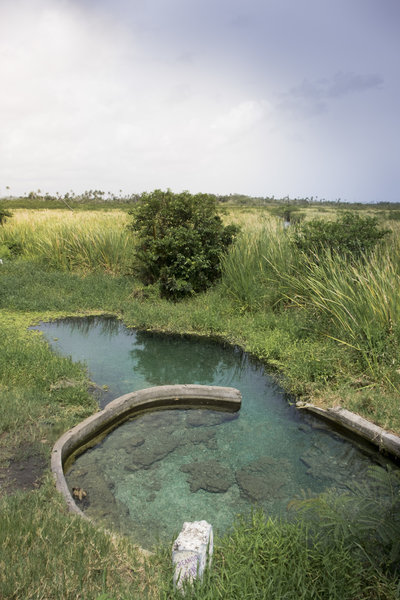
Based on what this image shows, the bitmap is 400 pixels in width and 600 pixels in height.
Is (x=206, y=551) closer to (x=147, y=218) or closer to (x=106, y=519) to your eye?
(x=106, y=519)

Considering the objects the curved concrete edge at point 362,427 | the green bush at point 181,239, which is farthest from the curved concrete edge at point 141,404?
the green bush at point 181,239

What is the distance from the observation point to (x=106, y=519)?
326cm

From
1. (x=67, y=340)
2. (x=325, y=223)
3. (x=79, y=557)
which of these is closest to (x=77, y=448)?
(x=79, y=557)

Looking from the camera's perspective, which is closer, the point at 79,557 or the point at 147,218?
the point at 79,557

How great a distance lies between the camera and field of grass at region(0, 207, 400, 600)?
2256mm

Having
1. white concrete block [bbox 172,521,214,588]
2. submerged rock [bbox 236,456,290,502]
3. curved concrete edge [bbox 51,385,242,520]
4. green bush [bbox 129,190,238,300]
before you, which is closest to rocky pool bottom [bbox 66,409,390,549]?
submerged rock [bbox 236,456,290,502]

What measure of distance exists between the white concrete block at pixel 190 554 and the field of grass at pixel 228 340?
8 cm

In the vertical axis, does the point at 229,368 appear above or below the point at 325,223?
below

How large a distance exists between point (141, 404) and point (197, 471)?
1359 mm

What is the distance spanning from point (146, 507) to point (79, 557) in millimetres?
1181

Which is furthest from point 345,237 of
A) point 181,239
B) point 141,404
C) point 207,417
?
point 141,404

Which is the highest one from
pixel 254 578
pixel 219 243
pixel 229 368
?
pixel 219 243

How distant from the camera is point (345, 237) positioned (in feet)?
26.1

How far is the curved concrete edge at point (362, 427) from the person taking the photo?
4125 mm
